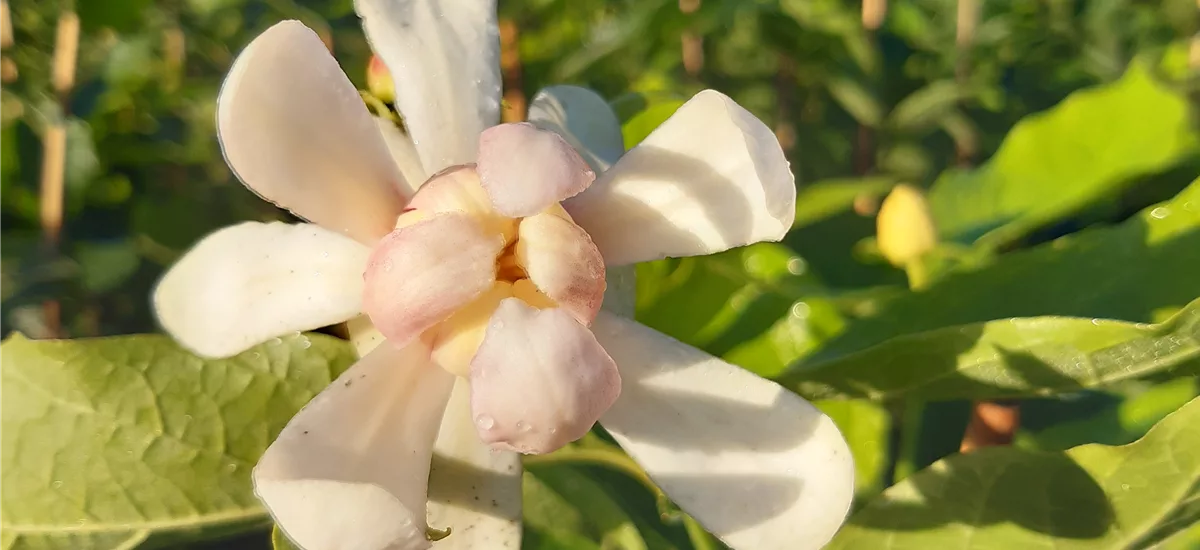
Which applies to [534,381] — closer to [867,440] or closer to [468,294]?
[468,294]

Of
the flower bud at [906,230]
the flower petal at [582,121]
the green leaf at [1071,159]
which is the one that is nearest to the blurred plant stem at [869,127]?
the green leaf at [1071,159]

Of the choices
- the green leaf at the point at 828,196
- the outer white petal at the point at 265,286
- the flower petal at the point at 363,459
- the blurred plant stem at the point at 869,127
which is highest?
the outer white petal at the point at 265,286

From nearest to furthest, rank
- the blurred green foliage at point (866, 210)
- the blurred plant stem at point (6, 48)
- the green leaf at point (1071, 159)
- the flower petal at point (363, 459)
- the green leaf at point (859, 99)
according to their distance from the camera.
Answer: the flower petal at point (363, 459), the blurred green foliage at point (866, 210), the green leaf at point (1071, 159), the blurred plant stem at point (6, 48), the green leaf at point (859, 99)

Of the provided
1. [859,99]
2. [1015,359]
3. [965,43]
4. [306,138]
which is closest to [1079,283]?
[1015,359]

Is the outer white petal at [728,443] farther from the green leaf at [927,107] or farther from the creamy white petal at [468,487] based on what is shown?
the green leaf at [927,107]

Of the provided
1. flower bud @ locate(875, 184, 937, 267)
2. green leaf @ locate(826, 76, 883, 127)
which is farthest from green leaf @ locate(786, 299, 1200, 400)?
green leaf @ locate(826, 76, 883, 127)
